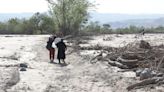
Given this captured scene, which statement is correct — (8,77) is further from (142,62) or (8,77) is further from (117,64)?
(142,62)

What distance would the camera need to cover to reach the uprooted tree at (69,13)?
53.9 metres

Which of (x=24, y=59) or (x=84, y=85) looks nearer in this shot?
(x=84, y=85)

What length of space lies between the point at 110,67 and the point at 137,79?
164 inches

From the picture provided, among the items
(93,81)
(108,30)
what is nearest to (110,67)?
(93,81)

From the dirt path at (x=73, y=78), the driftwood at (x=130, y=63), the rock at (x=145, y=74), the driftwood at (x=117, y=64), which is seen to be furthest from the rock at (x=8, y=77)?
the rock at (x=145, y=74)

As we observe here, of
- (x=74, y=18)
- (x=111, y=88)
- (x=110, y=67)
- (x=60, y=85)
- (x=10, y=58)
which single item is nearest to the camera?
(x=111, y=88)

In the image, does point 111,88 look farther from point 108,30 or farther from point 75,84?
point 108,30

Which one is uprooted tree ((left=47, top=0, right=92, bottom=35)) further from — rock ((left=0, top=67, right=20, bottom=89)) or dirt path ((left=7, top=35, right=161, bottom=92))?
rock ((left=0, top=67, right=20, bottom=89))

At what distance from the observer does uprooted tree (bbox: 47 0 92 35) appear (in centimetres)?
5389

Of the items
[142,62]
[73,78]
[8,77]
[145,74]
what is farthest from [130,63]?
[8,77]

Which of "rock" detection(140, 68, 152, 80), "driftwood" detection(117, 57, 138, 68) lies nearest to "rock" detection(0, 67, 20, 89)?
"driftwood" detection(117, 57, 138, 68)

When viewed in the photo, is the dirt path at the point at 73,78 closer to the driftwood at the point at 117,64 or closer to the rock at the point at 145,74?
the driftwood at the point at 117,64

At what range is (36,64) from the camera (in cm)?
2617

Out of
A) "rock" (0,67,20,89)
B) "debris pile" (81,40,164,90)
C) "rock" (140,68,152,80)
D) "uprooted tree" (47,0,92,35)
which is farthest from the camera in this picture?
"uprooted tree" (47,0,92,35)
